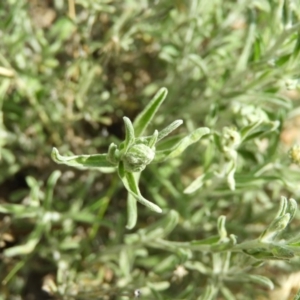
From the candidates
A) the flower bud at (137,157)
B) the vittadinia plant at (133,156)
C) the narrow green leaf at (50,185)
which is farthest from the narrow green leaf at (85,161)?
the narrow green leaf at (50,185)

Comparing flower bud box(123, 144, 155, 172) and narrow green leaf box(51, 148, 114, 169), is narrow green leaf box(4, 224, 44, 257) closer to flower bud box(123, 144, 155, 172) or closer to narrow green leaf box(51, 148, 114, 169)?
narrow green leaf box(51, 148, 114, 169)

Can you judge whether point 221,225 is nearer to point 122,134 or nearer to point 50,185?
point 50,185

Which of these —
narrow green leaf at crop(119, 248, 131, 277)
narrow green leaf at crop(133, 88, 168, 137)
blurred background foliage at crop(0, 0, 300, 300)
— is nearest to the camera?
narrow green leaf at crop(133, 88, 168, 137)

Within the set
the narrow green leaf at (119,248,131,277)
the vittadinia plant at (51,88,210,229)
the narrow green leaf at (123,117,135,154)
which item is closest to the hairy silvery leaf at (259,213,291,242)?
the vittadinia plant at (51,88,210,229)

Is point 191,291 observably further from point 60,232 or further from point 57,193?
point 57,193

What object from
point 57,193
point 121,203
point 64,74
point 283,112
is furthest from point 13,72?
point 283,112

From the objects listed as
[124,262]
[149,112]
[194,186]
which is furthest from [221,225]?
[124,262]
